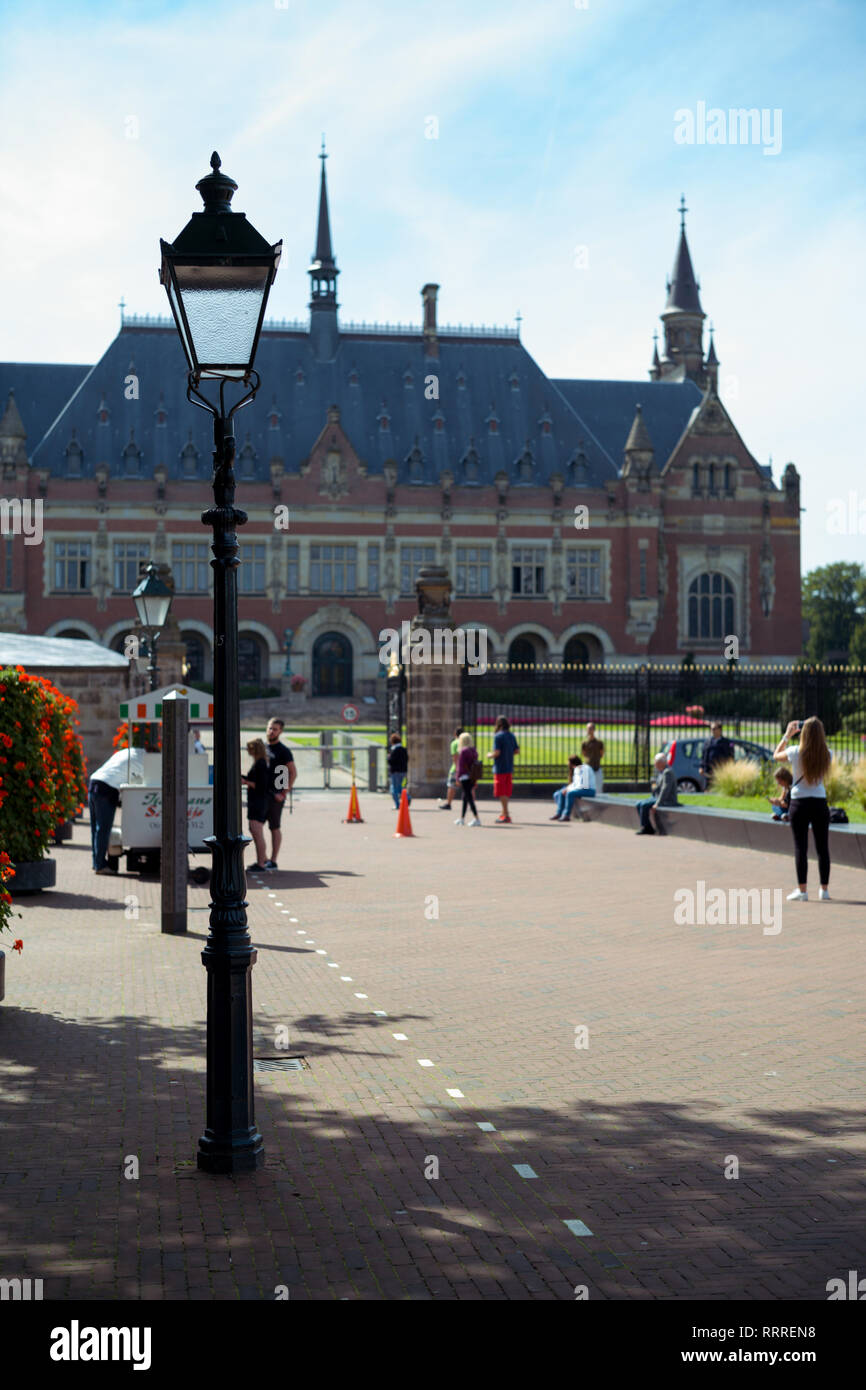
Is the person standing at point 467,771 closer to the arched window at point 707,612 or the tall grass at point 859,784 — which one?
the tall grass at point 859,784

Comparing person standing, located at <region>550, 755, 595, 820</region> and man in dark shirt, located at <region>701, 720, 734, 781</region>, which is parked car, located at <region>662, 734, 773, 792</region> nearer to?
man in dark shirt, located at <region>701, 720, 734, 781</region>

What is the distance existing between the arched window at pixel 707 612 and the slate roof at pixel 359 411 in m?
6.91

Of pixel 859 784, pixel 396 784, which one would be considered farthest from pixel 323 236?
pixel 859 784

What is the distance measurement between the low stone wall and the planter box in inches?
344

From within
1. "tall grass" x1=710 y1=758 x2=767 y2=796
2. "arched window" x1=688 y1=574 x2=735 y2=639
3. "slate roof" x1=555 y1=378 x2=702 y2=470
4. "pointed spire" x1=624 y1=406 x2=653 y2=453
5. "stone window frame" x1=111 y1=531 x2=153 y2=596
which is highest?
"slate roof" x1=555 y1=378 x2=702 y2=470

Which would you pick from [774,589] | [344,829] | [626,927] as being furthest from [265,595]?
[626,927]

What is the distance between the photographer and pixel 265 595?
63094 millimetres

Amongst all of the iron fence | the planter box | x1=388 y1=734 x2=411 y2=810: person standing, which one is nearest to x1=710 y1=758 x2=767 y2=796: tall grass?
the iron fence

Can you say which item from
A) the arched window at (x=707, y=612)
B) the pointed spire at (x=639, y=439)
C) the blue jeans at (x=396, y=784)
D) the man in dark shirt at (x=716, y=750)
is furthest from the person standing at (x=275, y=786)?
the arched window at (x=707, y=612)

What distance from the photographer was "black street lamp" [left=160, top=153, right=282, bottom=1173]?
5.52m

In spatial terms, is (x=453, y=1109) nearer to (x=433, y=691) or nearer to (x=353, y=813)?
(x=353, y=813)

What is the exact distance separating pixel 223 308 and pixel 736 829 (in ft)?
47.1

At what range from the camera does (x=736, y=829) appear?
18.7 m
